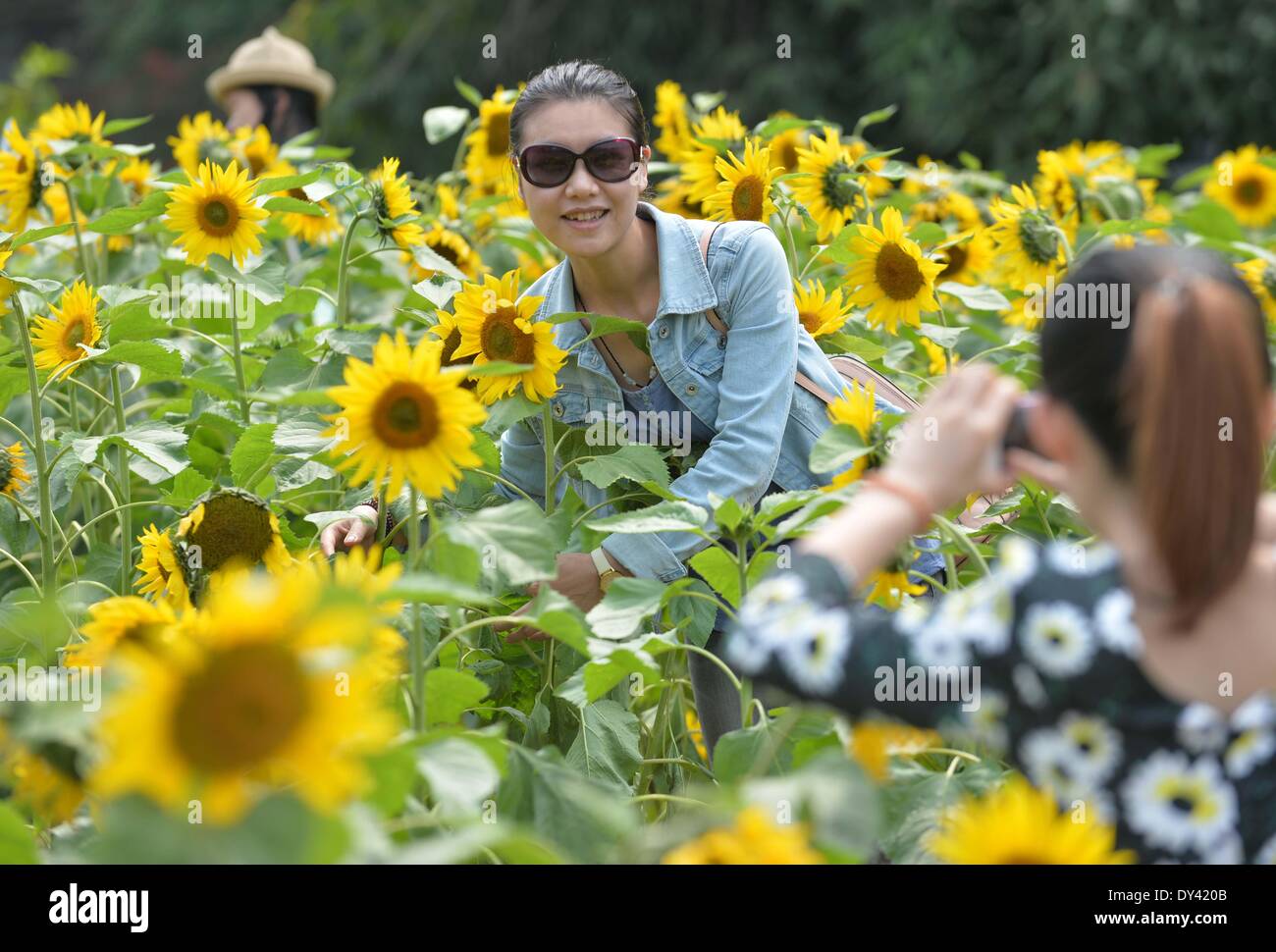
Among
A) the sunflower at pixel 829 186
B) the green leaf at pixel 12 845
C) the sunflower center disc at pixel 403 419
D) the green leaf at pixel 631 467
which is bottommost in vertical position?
the green leaf at pixel 12 845

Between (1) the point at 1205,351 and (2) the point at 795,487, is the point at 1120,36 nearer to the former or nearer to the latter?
(2) the point at 795,487

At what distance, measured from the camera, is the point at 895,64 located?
6.30 meters

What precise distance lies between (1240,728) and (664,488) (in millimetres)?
686

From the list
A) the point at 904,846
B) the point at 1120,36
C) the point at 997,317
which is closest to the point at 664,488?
the point at 904,846

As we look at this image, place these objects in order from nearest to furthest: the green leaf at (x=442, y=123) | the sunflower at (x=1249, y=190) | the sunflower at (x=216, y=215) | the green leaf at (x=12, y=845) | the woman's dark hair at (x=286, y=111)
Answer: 1. the green leaf at (x=12, y=845)
2. the sunflower at (x=216, y=215)
3. the green leaf at (x=442, y=123)
4. the sunflower at (x=1249, y=190)
5. the woman's dark hair at (x=286, y=111)

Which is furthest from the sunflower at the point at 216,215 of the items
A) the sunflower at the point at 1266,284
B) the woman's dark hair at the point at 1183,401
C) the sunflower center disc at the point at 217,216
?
the sunflower at the point at 1266,284

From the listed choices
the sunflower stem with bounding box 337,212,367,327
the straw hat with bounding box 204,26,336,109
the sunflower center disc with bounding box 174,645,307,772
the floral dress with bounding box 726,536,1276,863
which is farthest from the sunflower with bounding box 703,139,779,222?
the straw hat with bounding box 204,26,336,109

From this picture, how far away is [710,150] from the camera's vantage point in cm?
233

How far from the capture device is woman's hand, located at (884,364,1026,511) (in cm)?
95

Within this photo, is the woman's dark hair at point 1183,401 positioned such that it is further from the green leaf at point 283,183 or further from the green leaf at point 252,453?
the green leaf at point 283,183

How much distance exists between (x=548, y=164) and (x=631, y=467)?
38 centimetres

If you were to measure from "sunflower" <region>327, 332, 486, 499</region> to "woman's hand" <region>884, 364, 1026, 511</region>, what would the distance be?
34cm

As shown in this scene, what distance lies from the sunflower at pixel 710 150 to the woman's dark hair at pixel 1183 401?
1.37 metres

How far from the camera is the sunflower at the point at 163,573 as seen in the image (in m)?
1.47
